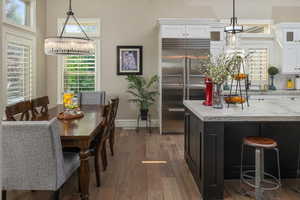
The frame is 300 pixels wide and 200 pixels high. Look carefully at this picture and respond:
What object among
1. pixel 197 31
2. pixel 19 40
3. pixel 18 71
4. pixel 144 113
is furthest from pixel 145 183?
pixel 197 31

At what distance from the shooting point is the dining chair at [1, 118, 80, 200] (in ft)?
6.70

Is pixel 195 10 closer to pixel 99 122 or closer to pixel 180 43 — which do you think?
pixel 180 43

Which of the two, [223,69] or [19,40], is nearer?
[223,69]

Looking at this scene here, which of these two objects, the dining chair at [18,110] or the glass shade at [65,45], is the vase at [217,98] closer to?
the glass shade at [65,45]

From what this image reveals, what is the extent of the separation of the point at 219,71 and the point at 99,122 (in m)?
1.57

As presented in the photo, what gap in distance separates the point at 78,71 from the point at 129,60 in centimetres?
132

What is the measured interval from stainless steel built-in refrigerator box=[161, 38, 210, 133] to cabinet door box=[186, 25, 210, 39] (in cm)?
11

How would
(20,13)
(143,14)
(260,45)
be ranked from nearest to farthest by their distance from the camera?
1. (20,13)
2. (260,45)
3. (143,14)

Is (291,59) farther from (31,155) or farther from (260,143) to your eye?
(31,155)

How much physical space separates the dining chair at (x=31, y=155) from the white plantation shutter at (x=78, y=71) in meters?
4.57

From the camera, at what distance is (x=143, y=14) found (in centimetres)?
652

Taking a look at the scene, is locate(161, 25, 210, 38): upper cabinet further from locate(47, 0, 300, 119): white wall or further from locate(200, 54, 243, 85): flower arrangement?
locate(200, 54, 243, 85): flower arrangement

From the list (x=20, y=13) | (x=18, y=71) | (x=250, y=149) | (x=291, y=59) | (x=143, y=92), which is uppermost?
(x=20, y=13)

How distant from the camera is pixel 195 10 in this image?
6535mm
